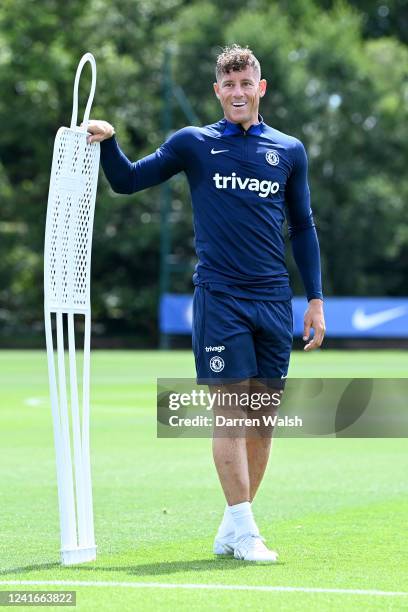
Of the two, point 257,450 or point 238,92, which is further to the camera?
point 257,450

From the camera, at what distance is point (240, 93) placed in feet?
22.1

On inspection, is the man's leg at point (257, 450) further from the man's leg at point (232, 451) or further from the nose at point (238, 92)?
the nose at point (238, 92)

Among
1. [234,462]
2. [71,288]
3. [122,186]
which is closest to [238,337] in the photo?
[234,462]

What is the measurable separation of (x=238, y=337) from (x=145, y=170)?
1.02 meters

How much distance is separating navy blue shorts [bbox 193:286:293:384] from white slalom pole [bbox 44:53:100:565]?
2.00 ft

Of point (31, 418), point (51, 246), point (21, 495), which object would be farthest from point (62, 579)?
point (31, 418)

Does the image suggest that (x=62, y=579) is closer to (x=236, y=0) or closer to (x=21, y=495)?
(x=21, y=495)

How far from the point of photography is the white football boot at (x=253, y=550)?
635 centimetres

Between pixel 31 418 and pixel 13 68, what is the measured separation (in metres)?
37.1

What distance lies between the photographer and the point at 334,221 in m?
50.2

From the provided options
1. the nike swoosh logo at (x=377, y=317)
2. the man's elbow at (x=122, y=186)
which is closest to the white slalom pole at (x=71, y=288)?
the man's elbow at (x=122, y=186)

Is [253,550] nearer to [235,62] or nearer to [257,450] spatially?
[257,450]

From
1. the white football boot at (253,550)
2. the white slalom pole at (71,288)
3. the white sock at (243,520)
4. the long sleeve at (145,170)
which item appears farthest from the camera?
the long sleeve at (145,170)

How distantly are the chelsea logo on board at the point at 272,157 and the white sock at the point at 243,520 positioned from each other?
1751 millimetres
